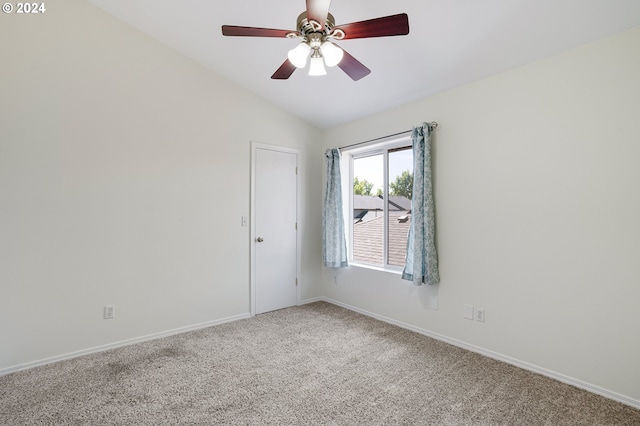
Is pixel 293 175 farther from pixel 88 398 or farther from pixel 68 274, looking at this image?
pixel 88 398

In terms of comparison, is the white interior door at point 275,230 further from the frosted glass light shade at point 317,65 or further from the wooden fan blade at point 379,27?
the wooden fan blade at point 379,27

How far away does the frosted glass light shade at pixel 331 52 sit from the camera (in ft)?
5.93

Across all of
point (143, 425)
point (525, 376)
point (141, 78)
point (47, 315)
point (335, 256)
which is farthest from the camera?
point (335, 256)

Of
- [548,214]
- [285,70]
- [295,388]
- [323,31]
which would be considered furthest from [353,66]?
[295,388]

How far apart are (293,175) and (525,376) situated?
10.4ft

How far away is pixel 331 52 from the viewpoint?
183cm

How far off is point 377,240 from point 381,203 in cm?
47

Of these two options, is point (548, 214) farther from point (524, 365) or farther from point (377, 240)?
point (377, 240)

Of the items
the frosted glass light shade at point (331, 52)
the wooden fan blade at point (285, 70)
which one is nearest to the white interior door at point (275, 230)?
the wooden fan blade at point (285, 70)

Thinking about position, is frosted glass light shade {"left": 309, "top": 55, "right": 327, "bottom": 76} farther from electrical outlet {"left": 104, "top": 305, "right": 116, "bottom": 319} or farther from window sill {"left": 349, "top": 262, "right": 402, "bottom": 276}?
electrical outlet {"left": 104, "top": 305, "right": 116, "bottom": 319}

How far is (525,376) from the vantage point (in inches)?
92.7

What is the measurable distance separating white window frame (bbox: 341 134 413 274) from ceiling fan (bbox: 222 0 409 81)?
174cm

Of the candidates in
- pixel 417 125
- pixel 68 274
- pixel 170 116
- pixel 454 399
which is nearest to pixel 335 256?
pixel 417 125

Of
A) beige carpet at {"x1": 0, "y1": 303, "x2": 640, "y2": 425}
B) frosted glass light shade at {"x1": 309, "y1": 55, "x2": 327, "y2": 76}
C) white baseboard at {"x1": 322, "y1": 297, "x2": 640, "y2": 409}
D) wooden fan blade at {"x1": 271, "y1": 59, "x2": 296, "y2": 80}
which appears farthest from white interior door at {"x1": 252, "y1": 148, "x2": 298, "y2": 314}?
frosted glass light shade at {"x1": 309, "y1": 55, "x2": 327, "y2": 76}
